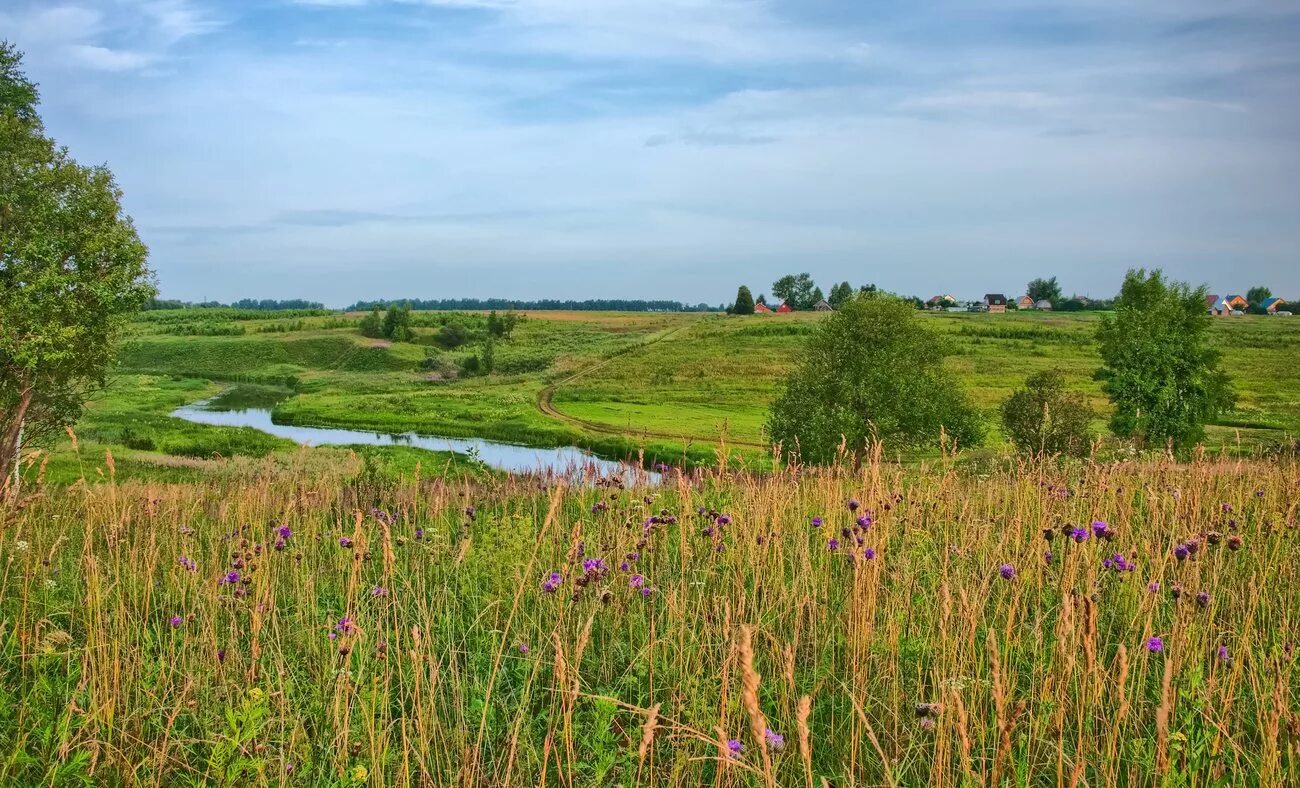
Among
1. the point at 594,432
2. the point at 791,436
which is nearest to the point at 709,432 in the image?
the point at 594,432

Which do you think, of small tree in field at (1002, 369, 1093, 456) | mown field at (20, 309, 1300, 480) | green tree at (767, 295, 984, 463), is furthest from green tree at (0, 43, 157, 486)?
small tree in field at (1002, 369, 1093, 456)

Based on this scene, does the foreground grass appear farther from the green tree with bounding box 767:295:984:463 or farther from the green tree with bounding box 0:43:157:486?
the green tree with bounding box 767:295:984:463

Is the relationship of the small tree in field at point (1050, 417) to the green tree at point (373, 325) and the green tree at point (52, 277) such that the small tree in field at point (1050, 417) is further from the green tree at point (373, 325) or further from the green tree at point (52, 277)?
the green tree at point (373, 325)

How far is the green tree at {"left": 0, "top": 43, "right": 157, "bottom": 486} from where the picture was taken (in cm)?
2331

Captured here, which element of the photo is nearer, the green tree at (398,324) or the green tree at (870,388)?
the green tree at (870,388)

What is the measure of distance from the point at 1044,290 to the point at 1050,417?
145 metres

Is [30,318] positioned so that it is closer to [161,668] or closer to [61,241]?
[61,241]

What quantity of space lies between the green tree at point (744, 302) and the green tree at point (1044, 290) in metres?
58.3

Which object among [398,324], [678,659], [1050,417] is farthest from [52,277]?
[398,324]

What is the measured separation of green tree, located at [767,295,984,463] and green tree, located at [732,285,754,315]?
380 ft

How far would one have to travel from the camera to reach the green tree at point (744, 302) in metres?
156

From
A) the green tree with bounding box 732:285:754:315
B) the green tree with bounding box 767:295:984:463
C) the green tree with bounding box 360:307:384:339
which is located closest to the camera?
the green tree with bounding box 767:295:984:463

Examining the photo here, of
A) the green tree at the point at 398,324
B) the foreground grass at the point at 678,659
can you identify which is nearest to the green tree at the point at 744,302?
the green tree at the point at 398,324

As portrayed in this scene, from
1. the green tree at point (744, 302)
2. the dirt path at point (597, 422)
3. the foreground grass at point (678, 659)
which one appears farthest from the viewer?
the green tree at point (744, 302)
